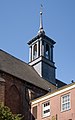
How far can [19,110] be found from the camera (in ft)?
118

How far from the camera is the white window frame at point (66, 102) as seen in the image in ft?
98.0

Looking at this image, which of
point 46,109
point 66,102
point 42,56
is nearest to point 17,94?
point 46,109

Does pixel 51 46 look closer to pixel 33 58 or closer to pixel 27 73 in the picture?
pixel 33 58

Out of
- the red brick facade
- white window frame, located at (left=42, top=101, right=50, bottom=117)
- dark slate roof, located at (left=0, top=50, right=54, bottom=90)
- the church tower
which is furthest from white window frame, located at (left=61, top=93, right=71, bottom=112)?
the church tower

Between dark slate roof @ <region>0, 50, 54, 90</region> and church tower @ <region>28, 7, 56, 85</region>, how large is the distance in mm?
1416

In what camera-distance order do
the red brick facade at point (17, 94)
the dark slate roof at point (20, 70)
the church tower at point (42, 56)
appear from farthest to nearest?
1. the church tower at point (42, 56)
2. the dark slate roof at point (20, 70)
3. the red brick facade at point (17, 94)

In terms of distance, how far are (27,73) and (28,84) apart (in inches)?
135

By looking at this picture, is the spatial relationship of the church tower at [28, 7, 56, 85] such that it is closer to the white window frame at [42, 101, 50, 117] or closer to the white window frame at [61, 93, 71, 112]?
the white window frame at [42, 101, 50, 117]

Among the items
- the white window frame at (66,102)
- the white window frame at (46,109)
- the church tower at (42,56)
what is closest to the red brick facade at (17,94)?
the white window frame at (46,109)

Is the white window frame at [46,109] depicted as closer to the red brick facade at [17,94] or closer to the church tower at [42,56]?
the red brick facade at [17,94]

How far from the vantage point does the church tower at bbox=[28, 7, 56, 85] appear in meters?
46.1

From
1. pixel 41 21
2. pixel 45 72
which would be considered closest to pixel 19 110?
pixel 45 72

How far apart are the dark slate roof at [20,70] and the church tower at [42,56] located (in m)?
1.42

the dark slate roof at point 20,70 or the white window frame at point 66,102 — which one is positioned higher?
the dark slate roof at point 20,70
